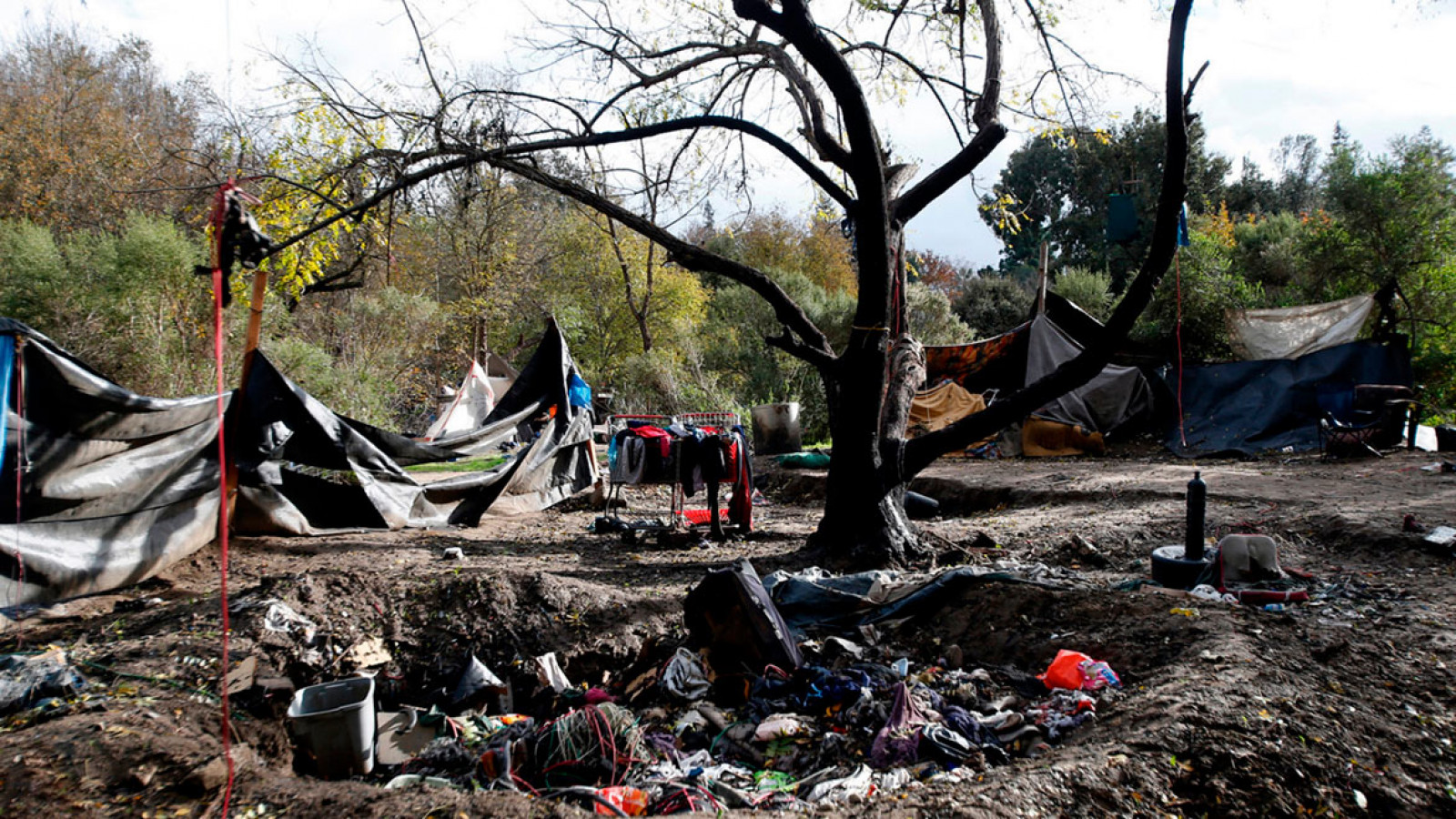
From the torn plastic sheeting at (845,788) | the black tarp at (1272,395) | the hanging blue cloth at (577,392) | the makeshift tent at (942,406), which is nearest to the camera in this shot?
the torn plastic sheeting at (845,788)

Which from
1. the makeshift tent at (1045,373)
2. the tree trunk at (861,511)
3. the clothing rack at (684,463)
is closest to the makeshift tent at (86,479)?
the clothing rack at (684,463)

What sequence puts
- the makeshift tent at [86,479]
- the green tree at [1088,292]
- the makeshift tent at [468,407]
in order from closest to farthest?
the makeshift tent at [86,479], the makeshift tent at [468,407], the green tree at [1088,292]

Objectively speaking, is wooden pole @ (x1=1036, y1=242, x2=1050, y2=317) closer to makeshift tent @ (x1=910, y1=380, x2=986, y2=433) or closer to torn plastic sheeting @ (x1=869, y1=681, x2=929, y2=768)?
makeshift tent @ (x1=910, y1=380, x2=986, y2=433)

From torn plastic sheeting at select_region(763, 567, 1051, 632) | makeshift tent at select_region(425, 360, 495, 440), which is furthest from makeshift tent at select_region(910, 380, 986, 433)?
torn plastic sheeting at select_region(763, 567, 1051, 632)

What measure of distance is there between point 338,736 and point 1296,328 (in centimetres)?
1399

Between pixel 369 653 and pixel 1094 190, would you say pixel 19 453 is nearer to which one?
pixel 369 653

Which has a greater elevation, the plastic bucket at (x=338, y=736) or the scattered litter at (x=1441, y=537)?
the scattered litter at (x=1441, y=537)

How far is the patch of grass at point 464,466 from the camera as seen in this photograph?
27.8ft

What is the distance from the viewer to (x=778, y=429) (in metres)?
13.4

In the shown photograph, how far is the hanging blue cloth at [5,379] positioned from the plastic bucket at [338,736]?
2.53m

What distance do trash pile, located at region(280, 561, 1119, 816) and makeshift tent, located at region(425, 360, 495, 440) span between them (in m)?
8.65

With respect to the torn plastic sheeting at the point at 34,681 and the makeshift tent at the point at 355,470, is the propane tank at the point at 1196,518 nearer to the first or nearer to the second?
the torn plastic sheeting at the point at 34,681

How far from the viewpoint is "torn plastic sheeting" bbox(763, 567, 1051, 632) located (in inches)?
179

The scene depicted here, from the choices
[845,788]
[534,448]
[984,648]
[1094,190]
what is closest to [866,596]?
[984,648]
